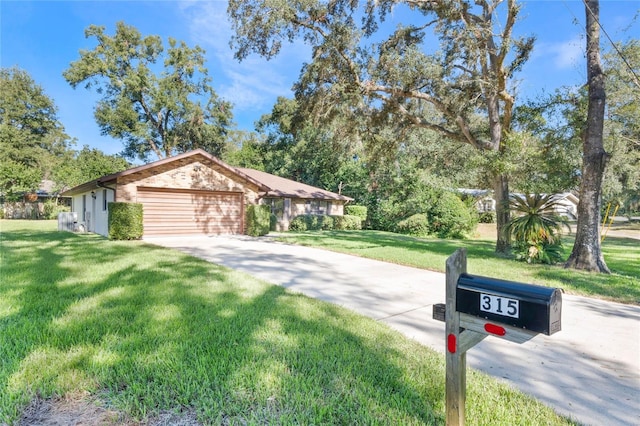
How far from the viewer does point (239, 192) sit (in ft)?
52.6

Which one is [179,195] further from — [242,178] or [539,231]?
[539,231]

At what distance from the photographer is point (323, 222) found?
21672mm

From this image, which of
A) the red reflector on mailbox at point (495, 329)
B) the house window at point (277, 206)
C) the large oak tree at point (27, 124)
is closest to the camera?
the red reflector on mailbox at point (495, 329)

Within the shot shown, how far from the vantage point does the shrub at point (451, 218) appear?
19.7 m

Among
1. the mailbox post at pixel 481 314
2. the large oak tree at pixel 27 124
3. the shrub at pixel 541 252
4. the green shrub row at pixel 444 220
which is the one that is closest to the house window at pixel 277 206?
the green shrub row at pixel 444 220

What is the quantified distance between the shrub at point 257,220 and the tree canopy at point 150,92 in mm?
16545

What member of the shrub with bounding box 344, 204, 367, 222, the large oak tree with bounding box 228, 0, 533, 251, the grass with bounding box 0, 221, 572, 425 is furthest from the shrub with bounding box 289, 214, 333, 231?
the grass with bounding box 0, 221, 572, 425

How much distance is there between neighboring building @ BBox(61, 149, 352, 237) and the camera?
13.0m

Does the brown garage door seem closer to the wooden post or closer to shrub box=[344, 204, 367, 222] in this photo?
shrub box=[344, 204, 367, 222]

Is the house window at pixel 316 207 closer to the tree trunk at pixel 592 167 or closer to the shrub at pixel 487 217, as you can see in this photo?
the shrub at pixel 487 217

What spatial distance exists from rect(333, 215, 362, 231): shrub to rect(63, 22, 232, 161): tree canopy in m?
14.6

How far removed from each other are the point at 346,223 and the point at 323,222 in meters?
1.93

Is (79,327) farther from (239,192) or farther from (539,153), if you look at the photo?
(239,192)

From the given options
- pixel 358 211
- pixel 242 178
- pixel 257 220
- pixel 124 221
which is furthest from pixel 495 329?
pixel 358 211
